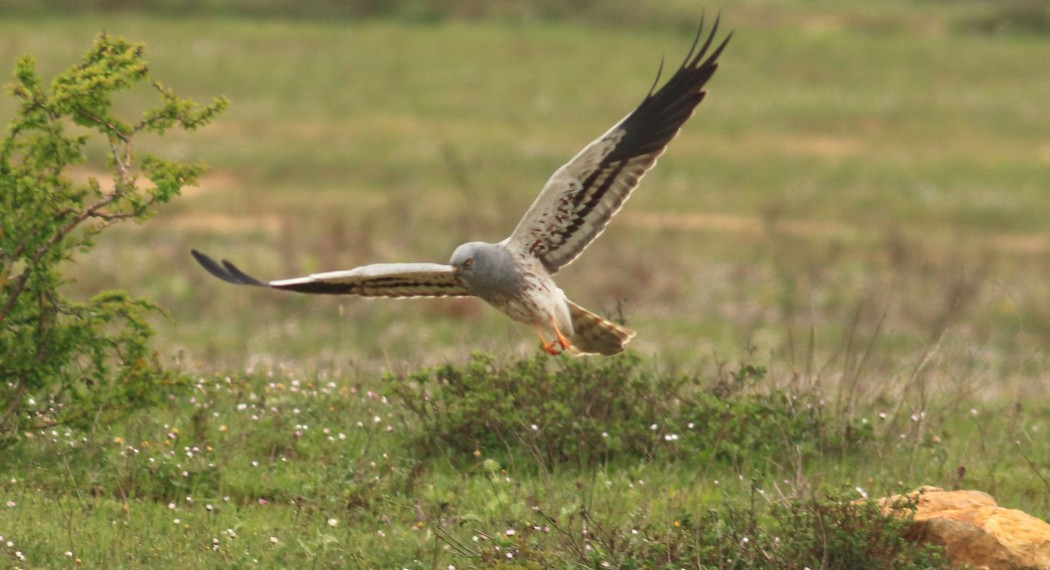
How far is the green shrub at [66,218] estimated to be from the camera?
24.2 ft

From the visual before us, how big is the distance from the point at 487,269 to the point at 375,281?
59 cm

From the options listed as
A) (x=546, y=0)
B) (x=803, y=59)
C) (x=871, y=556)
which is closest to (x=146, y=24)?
(x=546, y=0)

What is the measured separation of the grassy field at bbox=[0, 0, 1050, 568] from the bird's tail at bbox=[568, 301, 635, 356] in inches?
19.6

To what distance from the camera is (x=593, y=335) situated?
8828mm

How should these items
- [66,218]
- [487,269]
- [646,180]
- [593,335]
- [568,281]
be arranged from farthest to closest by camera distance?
1. [646,180]
2. [568,281]
3. [593,335]
4. [487,269]
5. [66,218]

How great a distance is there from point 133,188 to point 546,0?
33.5 meters

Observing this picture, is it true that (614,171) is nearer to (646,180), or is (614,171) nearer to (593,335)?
(593,335)

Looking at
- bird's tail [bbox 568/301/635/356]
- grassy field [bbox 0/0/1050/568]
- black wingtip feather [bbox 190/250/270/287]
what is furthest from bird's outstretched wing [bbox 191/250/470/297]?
bird's tail [bbox 568/301/635/356]

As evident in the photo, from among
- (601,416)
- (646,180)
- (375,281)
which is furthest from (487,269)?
(646,180)

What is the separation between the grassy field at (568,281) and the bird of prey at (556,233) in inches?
23.3

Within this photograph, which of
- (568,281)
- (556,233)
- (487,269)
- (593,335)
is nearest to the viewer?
(487,269)

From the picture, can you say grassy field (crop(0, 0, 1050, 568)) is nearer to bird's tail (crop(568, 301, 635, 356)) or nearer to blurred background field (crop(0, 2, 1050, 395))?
blurred background field (crop(0, 2, 1050, 395))

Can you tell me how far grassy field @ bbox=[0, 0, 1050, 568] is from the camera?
7219 mm

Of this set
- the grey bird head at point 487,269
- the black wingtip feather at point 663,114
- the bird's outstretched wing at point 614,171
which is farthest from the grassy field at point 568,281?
the black wingtip feather at point 663,114
